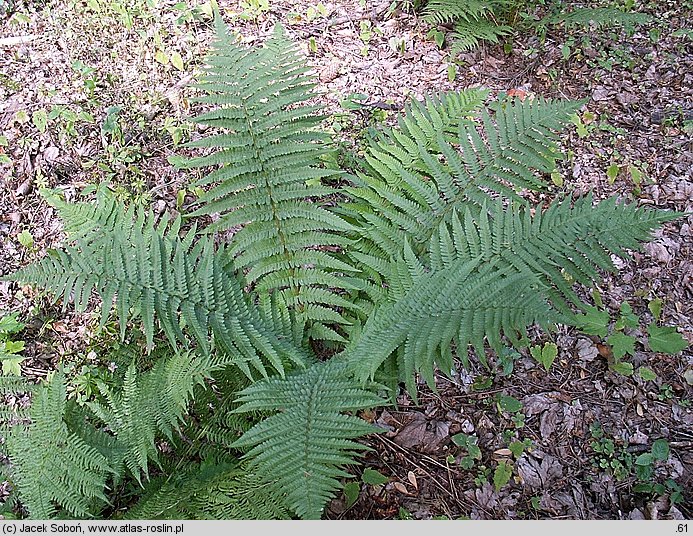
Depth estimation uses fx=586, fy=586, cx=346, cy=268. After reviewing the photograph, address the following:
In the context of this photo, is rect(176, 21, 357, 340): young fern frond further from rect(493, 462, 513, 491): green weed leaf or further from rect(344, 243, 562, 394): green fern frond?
rect(493, 462, 513, 491): green weed leaf

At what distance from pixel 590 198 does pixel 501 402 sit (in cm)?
98

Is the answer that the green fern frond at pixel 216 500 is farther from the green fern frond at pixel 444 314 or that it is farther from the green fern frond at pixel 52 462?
the green fern frond at pixel 444 314

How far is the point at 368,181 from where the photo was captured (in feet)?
8.76

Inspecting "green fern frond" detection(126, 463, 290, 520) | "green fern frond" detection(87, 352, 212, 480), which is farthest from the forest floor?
"green fern frond" detection(87, 352, 212, 480)

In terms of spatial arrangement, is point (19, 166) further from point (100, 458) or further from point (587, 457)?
point (587, 457)

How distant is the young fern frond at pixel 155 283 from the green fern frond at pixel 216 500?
40cm

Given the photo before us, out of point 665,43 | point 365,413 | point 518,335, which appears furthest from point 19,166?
point 665,43

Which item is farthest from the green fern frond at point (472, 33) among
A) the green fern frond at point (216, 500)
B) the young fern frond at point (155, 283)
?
the green fern frond at point (216, 500)

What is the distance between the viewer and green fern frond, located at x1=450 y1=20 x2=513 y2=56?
378cm

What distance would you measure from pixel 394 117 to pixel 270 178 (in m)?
Answer: 1.37

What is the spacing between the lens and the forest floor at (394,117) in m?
2.45

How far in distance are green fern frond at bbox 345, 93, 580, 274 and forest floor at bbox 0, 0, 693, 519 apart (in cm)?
43

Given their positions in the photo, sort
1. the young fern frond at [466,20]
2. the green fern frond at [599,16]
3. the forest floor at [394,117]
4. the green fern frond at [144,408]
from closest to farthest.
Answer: the green fern frond at [144,408]
the forest floor at [394,117]
the green fern frond at [599,16]
the young fern frond at [466,20]

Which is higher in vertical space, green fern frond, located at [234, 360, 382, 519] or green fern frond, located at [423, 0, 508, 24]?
green fern frond, located at [423, 0, 508, 24]
